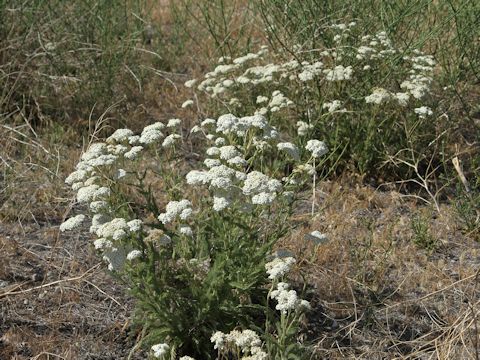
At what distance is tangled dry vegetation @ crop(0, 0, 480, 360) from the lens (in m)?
3.69

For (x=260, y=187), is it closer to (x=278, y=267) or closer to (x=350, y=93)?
(x=278, y=267)

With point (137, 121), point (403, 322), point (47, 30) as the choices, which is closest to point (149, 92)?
point (137, 121)

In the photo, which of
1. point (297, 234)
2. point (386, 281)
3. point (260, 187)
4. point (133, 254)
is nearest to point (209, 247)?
point (260, 187)

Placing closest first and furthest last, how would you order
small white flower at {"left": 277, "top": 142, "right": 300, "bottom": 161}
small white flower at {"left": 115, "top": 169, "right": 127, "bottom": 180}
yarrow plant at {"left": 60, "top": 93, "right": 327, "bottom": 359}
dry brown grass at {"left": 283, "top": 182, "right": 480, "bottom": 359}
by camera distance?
yarrow plant at {"left": 60, "top": 93, "right": 327, "bottom": 359} → small white flower at {"left": 115, "top": 169, "right": 127, "bottom": 180} → small white flower at {"left": 277, "top": 142, "right": 300, "bottom": 161} → dry brown grass at {"left": 283, "top": 182, "right": 480, "bottom": 359}

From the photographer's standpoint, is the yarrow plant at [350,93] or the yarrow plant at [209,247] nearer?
the yarrow plant at [209,247]

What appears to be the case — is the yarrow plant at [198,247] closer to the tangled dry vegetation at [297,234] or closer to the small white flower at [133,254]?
the small white flower at [133,254]

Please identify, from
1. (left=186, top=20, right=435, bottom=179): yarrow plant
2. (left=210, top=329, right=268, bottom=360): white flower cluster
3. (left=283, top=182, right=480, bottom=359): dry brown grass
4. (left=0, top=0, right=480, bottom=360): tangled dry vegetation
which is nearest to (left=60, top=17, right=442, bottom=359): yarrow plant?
(left=210, top=329, right=268, bottom=360): white flower cluster

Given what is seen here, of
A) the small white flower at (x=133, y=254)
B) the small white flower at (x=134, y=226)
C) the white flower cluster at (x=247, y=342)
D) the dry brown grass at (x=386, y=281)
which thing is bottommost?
the dry brown grass at (x=386, y=281)

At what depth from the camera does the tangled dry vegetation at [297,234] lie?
12.1 feet

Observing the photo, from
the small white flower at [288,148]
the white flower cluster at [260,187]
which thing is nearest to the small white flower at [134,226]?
the white flower cluster at [260,187]

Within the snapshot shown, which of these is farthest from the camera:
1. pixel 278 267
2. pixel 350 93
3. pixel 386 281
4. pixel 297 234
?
pixel 350 93

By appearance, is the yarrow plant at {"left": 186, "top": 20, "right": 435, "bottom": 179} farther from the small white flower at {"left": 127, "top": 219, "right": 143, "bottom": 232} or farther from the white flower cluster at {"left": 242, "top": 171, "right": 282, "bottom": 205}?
the small white flower at {"left": 127, "top": 219, "right": 143, "bottom": 232}

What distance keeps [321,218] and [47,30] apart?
2.76 m

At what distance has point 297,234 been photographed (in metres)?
4.46
